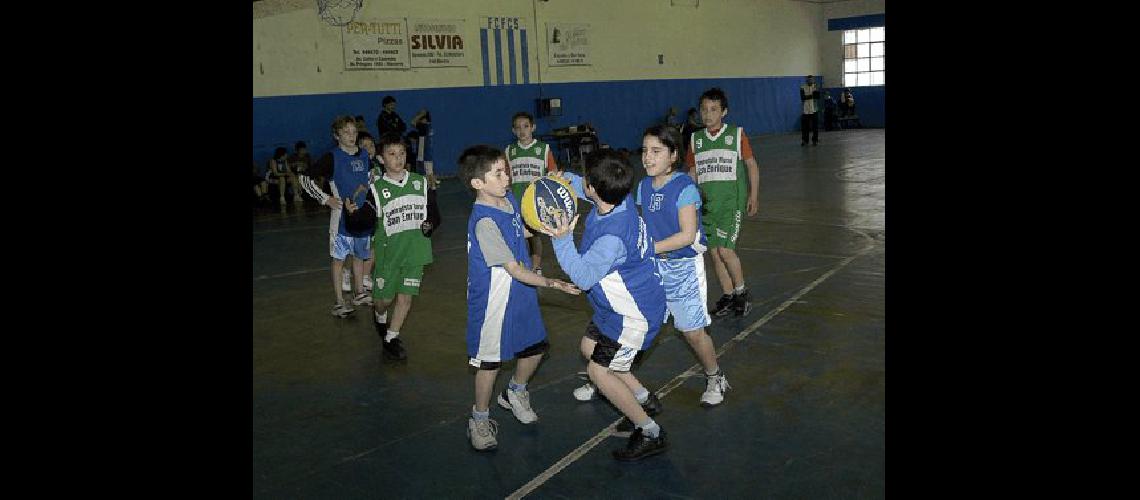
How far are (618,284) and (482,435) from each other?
112 cm

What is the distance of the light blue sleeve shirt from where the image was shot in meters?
3.79

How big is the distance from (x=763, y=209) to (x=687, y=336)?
889 cm

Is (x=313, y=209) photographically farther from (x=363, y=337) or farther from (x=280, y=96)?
(x=363, y=337)

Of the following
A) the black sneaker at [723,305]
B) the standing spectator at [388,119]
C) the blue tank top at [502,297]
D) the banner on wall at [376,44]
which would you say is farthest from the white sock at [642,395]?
the banner on wall at [376,44]

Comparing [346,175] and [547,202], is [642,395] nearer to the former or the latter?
[547,202]

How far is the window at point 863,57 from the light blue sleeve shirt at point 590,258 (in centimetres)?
3352

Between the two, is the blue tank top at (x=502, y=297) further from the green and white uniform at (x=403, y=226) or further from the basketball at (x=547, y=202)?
the green and white uniform at (x=403, y=226)

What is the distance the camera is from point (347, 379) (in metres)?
5.93

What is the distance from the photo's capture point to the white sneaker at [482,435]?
4539mm

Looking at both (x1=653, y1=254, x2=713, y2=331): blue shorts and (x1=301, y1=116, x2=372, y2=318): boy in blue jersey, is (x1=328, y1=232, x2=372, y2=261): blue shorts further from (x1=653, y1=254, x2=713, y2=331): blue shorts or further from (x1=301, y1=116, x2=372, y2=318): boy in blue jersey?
(x1=653, y1=254, x2=713, y2=331): blue shorts

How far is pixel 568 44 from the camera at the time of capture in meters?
24.7
